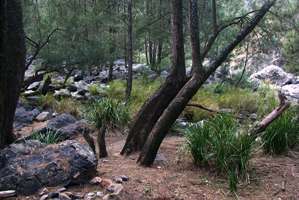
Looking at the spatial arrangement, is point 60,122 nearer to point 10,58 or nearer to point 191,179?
point 10,58

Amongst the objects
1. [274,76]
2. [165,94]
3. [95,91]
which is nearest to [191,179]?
[165,94]

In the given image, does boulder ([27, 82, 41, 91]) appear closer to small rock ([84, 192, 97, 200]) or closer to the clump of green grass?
the clump of green grass

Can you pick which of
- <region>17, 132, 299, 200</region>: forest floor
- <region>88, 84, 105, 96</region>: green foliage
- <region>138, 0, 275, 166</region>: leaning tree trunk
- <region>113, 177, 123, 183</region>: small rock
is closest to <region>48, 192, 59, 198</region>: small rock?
<region>17, 132, 299, 200</region>: forest floor

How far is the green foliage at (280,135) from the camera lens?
663 centimetres

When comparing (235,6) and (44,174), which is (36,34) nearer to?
(235,6)

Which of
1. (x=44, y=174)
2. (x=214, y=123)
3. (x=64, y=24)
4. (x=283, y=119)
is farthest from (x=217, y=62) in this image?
(x=64, y=24)

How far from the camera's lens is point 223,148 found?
5.55 meters

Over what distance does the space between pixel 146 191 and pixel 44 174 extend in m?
1.16

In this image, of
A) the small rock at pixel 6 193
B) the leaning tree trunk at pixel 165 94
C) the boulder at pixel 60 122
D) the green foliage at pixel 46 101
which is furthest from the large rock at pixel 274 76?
the small rock at pixel 6 193

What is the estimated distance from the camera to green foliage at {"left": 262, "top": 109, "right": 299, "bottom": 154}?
663 cm

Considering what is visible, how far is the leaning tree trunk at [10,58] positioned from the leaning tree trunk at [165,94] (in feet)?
6.55

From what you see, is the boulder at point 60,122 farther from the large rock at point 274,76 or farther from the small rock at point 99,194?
the large rock at point 274,76

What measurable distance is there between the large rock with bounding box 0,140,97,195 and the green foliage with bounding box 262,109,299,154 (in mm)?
2779

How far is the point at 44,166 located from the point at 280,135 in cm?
353
